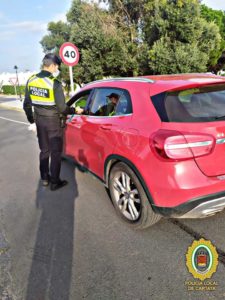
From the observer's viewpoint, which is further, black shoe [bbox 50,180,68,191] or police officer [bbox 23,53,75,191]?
black shoe [bbox 50,180,68,191]

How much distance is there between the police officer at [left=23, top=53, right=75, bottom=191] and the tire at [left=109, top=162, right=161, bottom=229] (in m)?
1.22

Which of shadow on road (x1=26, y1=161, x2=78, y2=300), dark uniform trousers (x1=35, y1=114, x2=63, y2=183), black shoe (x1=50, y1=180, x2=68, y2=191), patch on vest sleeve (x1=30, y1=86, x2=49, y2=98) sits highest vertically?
patch on vest sleeve (x1=30, y1=86, x2=49, y2=98)

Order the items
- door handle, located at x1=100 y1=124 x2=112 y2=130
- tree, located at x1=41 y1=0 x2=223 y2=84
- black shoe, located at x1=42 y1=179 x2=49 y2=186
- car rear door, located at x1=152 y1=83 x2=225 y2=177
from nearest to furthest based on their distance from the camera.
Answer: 1. car rear door, located at x1=152 y1=83 x2=225 y2=177
2. door handle, located at x1=100 y1=124 x2=112 y2=130
3. black shoe, located at x1=42 y1=179 x2=49 y2=186
4. tree, located at x1=41 y1=0 x2=223 y2=84

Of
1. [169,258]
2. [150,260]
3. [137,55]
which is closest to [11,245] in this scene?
[150,260]

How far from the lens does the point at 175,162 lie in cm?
208

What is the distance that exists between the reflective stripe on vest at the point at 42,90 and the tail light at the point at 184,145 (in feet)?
6.46

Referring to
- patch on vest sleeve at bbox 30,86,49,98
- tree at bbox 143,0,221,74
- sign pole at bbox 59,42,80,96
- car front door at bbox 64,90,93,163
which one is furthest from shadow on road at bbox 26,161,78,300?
tree at bbox 143,0,221,74

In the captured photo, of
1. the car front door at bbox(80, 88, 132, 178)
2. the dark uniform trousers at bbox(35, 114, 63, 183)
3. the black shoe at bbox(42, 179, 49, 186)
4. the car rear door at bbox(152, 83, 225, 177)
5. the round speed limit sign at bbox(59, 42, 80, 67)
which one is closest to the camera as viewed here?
the car rear door at bbox(152, 83, 225, 177)

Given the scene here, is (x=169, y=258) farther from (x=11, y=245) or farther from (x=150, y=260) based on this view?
(x=11, y=245)

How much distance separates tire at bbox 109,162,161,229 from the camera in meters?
2.48

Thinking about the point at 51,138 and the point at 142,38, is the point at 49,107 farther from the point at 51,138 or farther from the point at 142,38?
the point at 142,38

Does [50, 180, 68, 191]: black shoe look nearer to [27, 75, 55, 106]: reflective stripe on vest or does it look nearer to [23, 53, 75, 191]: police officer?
[23, 53, 75, 191]: police officer

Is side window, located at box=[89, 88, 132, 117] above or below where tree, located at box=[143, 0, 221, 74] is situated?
below

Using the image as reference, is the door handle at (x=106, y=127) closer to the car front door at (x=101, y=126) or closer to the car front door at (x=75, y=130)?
the car front door at (x=101, y=126)
